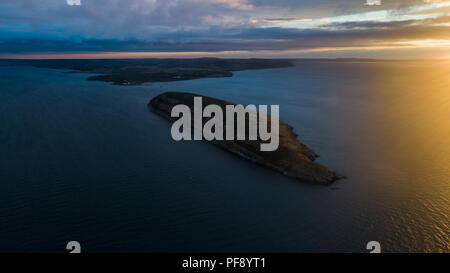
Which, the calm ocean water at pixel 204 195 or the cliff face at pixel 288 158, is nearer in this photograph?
the calm ocean water at pixel 204 195

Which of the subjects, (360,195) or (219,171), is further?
(219,171)

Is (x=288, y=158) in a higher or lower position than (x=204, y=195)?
higher

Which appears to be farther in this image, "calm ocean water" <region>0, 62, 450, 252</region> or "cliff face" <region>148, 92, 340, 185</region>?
"cliff face" <region>148, 92, 340, 185</region>

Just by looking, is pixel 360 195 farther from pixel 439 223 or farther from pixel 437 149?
pixel 437 149

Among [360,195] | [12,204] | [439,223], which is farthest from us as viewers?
[360,195]

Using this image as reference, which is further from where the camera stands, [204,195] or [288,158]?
[288,158]
